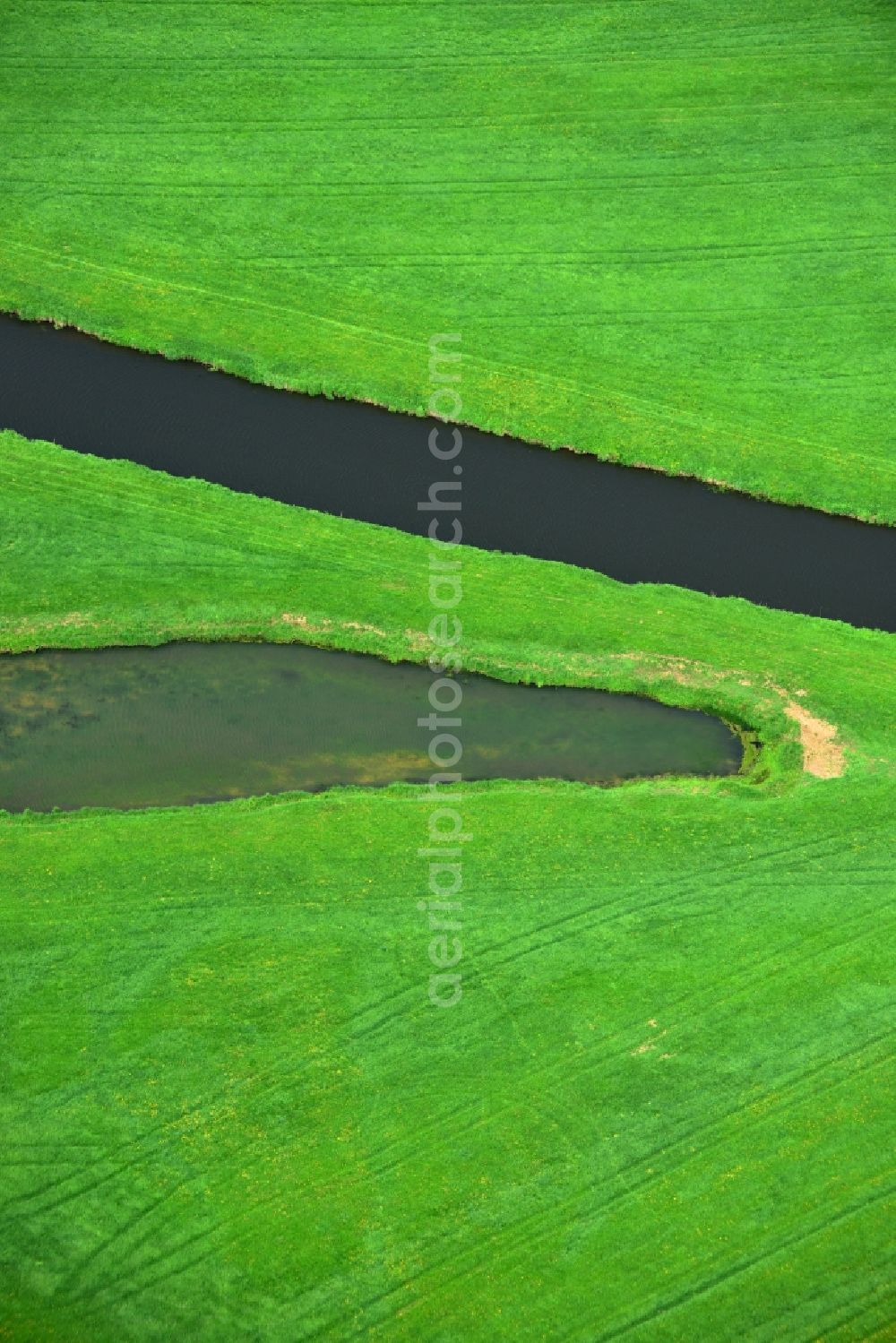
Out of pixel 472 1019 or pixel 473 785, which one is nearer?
pixel 472 1019

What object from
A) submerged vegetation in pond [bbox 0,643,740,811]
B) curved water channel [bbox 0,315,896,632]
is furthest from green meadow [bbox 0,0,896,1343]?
curved water channel [bbox 0,315,896,632]

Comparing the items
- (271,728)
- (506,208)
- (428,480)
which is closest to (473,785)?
(271,728)

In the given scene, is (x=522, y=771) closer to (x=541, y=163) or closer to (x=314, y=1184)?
(x=314, y=1184)

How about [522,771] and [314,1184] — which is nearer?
[314,1184]

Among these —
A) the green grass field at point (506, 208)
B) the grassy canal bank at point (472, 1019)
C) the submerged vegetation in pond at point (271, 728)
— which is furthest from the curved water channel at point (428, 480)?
the submerged vegetation in pond at point (271, 728)

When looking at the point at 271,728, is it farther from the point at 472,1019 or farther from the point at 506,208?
the point at 506,208

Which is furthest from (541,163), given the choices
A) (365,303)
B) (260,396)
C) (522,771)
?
(522,771)
